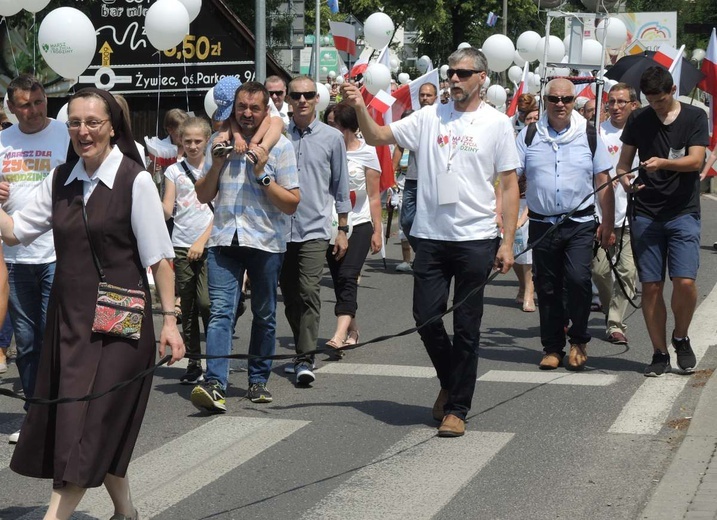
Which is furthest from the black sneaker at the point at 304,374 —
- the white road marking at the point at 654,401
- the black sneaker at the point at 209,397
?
the white road marking at the point at 654,401

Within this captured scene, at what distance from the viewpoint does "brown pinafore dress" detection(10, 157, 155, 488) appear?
474 cm

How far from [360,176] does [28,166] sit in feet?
11.9

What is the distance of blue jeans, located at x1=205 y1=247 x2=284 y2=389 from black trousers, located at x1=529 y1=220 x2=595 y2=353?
2152 mm

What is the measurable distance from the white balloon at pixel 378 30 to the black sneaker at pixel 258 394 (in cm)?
1446

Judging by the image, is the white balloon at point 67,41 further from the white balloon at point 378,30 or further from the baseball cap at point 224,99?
the white balloon at point 378,30

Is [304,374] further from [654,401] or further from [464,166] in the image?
[654,401]

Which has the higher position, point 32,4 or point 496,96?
point 32,4

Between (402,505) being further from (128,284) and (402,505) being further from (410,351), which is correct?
(410,351)

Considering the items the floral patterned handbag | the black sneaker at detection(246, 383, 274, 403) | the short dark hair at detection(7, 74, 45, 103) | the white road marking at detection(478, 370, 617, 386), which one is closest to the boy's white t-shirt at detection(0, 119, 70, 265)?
the short dark hair at detection(7, 74, 45, 103)

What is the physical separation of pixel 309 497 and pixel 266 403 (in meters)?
2.12

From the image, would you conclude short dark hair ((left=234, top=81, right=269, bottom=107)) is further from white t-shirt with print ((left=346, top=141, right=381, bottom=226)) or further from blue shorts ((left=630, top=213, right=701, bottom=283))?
blue shorts ((left=630, top=213, right=701, bottom=283))

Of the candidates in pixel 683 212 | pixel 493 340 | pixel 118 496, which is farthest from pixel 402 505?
pixel 493 340

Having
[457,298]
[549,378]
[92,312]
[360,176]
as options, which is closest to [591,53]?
[360,176]

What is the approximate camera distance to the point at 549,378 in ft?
27.6
